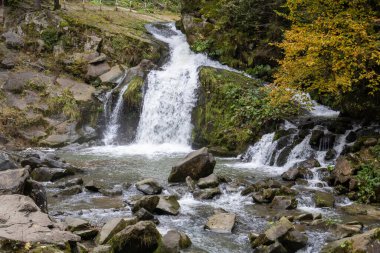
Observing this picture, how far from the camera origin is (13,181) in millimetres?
8633

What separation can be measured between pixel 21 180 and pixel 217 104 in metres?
13.2

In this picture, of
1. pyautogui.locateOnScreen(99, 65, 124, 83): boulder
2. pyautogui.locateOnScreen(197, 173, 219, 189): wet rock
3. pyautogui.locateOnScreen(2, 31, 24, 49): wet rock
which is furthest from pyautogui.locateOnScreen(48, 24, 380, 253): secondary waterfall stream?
pyautogui.locateOnScreen(2, 31, 24, 49): wet rock

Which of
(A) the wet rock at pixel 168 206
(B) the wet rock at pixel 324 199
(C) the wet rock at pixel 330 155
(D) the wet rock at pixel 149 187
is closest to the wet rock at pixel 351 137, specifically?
(C) the wet rock at pixel 330 155

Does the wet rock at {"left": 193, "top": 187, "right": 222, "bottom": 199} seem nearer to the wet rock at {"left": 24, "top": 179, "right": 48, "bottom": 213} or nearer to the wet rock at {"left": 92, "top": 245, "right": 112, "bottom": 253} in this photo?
the wet rock at {"left": 24, "top": 179, "right": 48, "bottom": 213}

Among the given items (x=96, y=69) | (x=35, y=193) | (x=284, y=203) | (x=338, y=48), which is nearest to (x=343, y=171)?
(x=284, y=203)

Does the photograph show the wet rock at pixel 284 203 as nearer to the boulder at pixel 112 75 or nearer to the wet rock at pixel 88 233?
the wet rock at pixel 88 233

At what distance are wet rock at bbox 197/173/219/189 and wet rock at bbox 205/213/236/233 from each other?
2.86m

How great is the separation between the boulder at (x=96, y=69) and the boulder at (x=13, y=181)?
1576 centimetres

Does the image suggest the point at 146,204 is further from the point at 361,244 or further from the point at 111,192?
the point at 361,244

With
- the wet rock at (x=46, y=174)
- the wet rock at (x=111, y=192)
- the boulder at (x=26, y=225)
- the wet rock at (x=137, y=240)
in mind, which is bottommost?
the wet rock at (x=46, y=174)

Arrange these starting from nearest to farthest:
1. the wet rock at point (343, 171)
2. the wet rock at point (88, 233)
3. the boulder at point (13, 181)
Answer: the boulder at point (13, 181) < the wet rock at point (88, 233) < the wet rock at point (343, 171)

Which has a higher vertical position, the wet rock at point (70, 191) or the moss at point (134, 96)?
the moss at point (134, 96)

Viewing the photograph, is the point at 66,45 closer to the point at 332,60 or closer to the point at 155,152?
the point at 155,152

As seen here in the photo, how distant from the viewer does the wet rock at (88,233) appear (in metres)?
8.64
